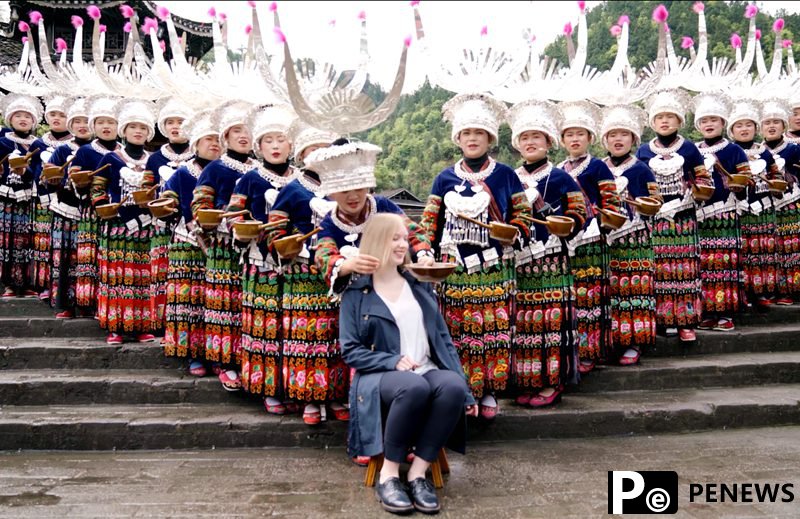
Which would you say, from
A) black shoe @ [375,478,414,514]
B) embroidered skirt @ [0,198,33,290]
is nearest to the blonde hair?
black shoe @ [375,478,414,514]

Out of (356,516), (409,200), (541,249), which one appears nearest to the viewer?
(356,516)

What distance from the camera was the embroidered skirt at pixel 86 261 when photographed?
6.06 meters

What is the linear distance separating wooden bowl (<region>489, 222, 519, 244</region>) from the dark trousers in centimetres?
106

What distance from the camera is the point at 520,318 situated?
15.3 feet

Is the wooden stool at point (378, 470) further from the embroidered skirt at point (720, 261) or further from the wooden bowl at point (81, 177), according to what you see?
the embroidered skirt at point (720, 261)

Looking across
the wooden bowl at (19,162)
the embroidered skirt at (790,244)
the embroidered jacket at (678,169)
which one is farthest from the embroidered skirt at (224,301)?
the embroidered skirt at (790,244)

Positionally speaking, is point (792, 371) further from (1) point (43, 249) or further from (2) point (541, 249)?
(1) point (43, 249)

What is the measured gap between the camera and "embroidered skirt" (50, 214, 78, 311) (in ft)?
Result: 20.5

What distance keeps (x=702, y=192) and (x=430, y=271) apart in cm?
317

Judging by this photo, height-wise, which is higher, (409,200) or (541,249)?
(409,200)

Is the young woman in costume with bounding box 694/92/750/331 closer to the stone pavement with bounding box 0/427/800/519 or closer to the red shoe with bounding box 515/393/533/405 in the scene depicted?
the stone pavement with bounding box 0/427/800/519

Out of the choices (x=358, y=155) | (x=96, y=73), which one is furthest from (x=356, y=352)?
(x=96, y=73)

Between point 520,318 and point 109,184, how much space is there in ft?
11.8

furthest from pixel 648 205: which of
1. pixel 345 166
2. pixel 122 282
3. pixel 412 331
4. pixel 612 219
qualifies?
pixel 122 282
